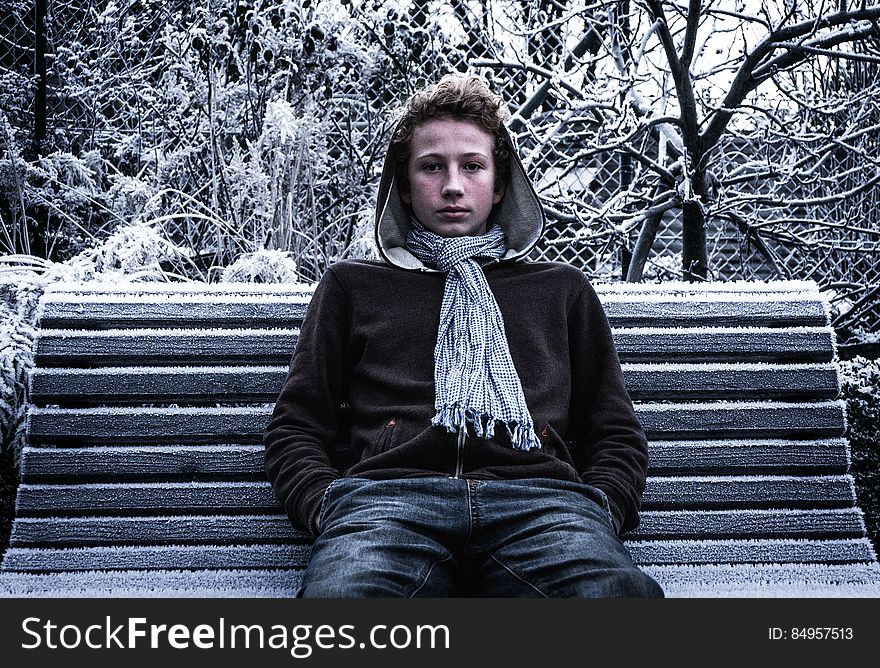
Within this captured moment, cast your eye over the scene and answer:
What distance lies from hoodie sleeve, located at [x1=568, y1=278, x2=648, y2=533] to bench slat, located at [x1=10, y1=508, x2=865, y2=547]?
0.35m

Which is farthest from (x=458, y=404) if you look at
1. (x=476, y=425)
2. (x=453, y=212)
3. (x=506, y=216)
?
(x=506, y=216)

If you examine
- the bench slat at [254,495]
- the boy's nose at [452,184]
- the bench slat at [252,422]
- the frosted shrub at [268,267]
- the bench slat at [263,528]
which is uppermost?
the boy's nose at [452,184]

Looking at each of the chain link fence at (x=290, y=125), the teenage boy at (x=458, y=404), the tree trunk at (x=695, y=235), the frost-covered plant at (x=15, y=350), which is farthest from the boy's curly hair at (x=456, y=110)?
the tree trunk at (x=695, y=235)

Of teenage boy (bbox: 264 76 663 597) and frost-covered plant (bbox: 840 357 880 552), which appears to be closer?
teenage boy (bbox: 264 76 663 597)

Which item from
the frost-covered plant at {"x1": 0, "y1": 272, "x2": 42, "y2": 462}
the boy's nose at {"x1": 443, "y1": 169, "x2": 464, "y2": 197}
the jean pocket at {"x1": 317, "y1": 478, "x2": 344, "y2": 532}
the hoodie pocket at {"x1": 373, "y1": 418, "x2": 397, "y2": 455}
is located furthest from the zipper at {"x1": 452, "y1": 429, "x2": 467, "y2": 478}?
the frost-covered plant at {"x1": 0, "y1": 272, "x2": 42, "y2": 462}

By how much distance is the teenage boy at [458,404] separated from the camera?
1756mm

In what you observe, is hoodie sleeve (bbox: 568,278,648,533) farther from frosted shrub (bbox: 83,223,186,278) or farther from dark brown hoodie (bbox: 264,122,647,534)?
frosted shrub (bbox: 83,223,186,278)

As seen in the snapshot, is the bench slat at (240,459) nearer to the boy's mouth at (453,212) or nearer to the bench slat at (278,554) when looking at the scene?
the bench slat at (278,554)

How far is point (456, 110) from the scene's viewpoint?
228cm

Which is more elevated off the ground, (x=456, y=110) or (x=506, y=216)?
(x=456, y=110)

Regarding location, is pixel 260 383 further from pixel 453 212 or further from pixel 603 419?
pixel 603 419

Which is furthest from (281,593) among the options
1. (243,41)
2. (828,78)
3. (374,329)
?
(828,78)

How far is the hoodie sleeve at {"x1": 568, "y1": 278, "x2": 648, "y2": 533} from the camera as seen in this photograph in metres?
2.05

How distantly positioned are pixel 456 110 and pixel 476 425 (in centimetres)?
85
